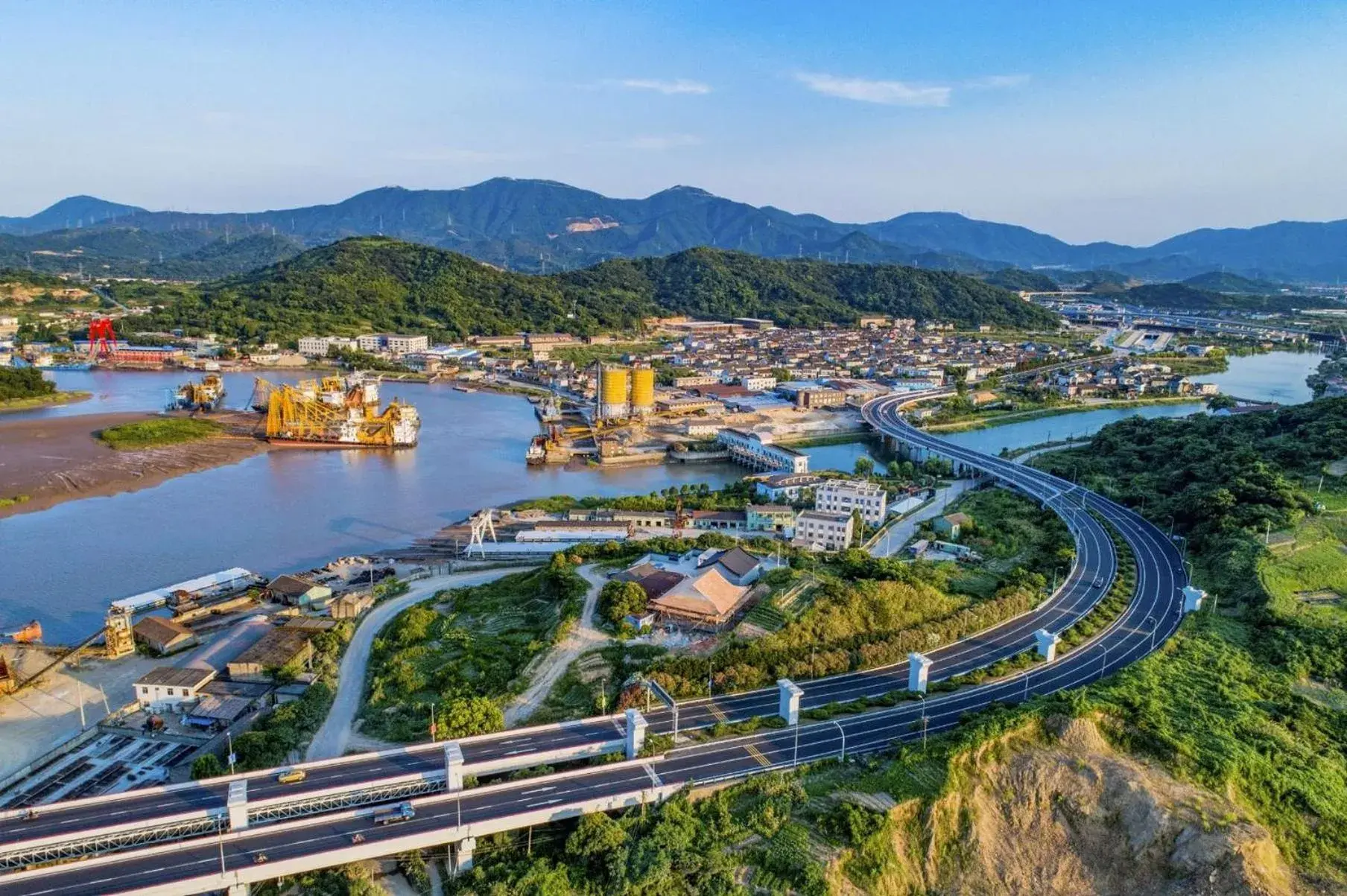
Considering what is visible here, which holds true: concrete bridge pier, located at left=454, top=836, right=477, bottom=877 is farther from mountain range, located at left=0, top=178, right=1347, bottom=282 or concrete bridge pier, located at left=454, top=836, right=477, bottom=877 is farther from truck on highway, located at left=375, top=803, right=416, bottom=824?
mountain range, located at left=0, top=178, right=1347, bottom=282

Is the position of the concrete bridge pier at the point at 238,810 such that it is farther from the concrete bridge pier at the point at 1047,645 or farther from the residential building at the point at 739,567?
the concrete bridge pier at the point at 1047,645

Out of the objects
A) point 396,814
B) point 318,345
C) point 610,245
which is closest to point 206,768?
point 396,814

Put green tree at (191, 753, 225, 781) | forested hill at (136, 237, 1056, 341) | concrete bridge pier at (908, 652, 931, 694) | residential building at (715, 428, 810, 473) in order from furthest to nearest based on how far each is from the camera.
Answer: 1. forested hill at (136, 237, 1056, 341)
2. residential building at (715, 428, 810, 473)
3. concrete bridge pier at (908, 652, 931, 694)
4. green tree at (191, 753, 225, 781)

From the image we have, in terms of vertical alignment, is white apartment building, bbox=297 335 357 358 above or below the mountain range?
below

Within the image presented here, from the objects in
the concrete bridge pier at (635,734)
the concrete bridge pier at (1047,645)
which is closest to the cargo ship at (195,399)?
the concrete bridge pier at (635,734)

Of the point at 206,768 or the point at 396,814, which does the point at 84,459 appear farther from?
the point at 396,814

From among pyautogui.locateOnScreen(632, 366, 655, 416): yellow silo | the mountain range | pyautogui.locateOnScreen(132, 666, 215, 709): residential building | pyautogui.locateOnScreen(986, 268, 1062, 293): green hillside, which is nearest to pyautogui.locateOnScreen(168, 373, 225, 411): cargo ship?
pyautogui.locateOnScreen(632, 366, 655, 416): yellow silo

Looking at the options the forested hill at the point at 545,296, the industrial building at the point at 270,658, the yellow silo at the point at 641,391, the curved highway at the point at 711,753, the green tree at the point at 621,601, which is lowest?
the industrial building at the point at 270,658
